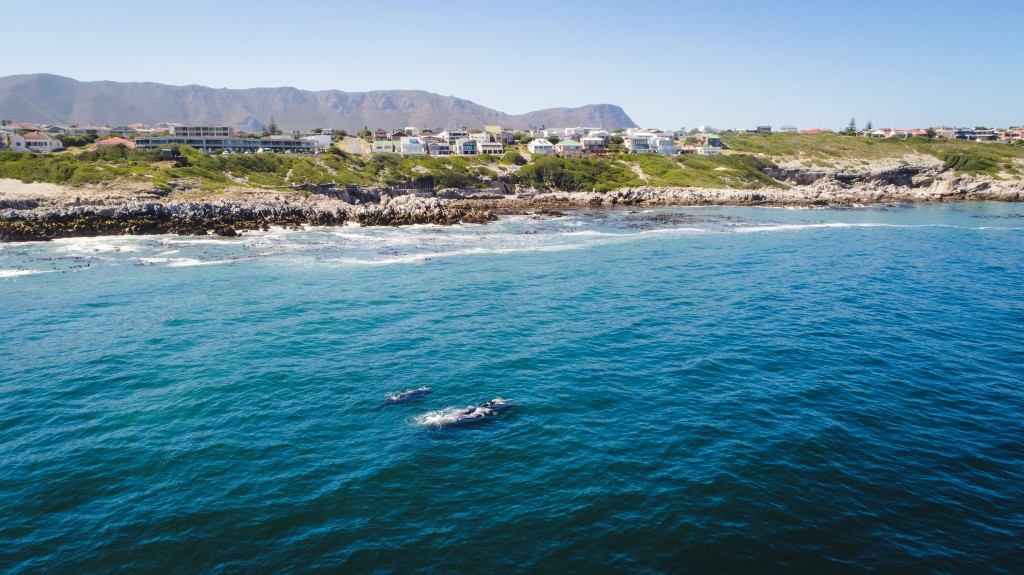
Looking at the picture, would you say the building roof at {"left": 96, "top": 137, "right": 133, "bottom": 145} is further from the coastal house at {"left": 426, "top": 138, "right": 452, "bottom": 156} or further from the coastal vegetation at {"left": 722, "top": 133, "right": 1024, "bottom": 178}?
the coastal vegetation at {"left": 722, "top": 133, "right": 1024, "bottom": 178}

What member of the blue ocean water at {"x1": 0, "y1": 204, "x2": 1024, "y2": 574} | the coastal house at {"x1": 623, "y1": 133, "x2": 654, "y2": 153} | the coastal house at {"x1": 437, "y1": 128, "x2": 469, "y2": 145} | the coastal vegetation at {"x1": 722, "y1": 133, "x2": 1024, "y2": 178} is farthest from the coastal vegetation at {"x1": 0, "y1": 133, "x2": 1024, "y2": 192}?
the blue ocean water at {"x1": 0, "y1": 204, "x2": 1024, "y2": 574}

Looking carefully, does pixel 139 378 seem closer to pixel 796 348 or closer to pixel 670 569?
pixel 670 569

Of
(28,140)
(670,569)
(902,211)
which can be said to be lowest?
(670,569)

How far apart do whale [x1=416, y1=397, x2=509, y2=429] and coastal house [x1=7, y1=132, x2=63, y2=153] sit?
132800 mm

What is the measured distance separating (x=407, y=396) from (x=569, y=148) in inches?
5918

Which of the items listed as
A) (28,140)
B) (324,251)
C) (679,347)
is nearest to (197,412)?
(679,347)

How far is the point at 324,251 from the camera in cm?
5684

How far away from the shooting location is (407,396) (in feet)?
74.8

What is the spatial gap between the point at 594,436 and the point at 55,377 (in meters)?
25.0

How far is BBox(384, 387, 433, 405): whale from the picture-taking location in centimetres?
2242

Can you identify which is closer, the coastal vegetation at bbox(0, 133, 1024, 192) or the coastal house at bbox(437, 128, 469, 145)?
the coastal vegetation at bbox(0, 133, 1024, 192)

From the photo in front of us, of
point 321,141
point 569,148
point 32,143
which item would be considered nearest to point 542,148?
point 569,148

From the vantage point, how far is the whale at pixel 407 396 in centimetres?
2242

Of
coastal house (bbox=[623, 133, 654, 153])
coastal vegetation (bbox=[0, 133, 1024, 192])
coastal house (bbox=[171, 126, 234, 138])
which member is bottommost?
coastal vegetation (bbox=[0, 133, 1024, 192])
